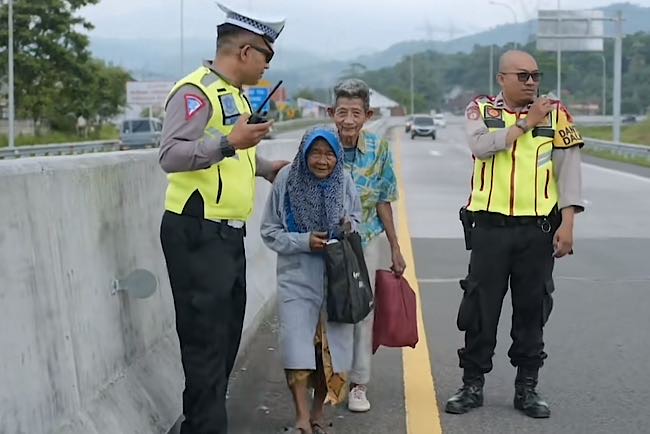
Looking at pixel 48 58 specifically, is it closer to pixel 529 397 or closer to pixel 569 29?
pixel 569 29

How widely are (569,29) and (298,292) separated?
1885 inches

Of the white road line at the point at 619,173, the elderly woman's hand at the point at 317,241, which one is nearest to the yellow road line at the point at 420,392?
the elderly woman's hand at the point at 317,241

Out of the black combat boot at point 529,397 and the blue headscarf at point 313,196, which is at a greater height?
the blue headscarf at point 313,196

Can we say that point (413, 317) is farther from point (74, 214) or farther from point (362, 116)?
point (74, 214)

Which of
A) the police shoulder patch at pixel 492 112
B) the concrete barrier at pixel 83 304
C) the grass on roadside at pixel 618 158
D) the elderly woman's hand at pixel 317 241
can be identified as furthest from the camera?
the grass on roadside at pixel 618 158

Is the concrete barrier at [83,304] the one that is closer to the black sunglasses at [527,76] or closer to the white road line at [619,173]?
the black sunglasses at [527,76]

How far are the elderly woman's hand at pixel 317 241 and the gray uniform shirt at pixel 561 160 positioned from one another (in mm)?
943

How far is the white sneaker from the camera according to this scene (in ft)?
18.7

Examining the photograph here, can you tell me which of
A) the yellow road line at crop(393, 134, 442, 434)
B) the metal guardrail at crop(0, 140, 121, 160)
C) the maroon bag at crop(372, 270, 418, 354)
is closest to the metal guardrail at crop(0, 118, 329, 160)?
the metal guardrail at crop(0, 140, 121, 160)

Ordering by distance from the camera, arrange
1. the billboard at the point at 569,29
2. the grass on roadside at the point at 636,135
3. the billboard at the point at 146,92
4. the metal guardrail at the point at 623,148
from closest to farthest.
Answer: the metal guardrail at the point at 623,148 < the billboard at the point at 569,29 < the grass on roadside at the point at 636,135 < the billboard at the point at 146,92

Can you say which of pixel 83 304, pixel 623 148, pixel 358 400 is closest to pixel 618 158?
pixel 623 148

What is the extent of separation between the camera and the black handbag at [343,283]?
5.14 metres

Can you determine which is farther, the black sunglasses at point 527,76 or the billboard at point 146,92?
the billboard at point 146,92

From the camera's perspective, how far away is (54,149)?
3847cm
